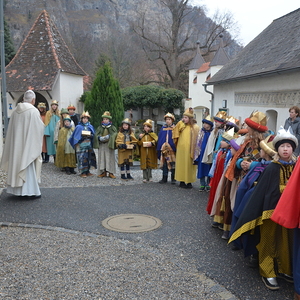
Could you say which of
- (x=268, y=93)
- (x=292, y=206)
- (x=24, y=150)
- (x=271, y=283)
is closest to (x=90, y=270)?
(x=271, y=283)

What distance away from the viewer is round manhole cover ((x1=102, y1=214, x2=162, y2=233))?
5.37 meters

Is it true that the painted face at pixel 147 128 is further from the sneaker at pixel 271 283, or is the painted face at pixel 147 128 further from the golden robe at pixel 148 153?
the sneaker at pixel 271 283

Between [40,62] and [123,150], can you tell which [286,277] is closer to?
[123,150]

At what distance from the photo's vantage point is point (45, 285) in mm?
3557

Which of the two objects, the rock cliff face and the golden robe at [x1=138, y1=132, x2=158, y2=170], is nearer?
the golden robe at [x1=138, y1=132, x2=158, y2=170]

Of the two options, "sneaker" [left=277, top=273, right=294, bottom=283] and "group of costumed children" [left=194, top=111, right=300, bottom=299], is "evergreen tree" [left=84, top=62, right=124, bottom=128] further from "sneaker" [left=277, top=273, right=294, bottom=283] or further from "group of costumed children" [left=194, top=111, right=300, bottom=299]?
"sneaker" [left=277, top=273, right=294, bottom=283]

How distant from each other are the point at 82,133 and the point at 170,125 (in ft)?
7.65

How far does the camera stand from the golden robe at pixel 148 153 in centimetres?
869

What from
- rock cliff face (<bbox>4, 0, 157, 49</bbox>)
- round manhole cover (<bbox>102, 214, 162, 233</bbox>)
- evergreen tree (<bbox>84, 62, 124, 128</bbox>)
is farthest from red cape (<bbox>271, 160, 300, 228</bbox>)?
rock cliff face (<bbox>4, 0, 157, 49</bbox>)

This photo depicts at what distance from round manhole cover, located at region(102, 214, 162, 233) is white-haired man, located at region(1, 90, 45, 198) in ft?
6.25

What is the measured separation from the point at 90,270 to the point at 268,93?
10.4m

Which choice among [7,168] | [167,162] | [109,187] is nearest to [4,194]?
[7,168]

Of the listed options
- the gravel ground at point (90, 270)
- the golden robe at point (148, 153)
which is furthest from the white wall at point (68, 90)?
the gravel ground at point (90, 270)

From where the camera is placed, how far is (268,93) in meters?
12.5
